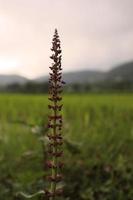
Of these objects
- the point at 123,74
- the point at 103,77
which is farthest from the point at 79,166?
the point at 103,77

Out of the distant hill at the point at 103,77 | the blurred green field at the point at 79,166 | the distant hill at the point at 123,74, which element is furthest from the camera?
the distant hill at the point at 123,74

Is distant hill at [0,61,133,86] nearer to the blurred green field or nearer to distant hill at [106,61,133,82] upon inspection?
distant hill at [106,61,133,82]

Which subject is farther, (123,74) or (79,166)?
(123,74)

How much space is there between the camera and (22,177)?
395 cm

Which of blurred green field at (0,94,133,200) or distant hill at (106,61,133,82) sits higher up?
distant hill at (106,61,133,82)

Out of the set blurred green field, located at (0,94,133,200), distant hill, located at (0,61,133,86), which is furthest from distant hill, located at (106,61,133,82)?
blurred green field, located at (0,94,133,200)

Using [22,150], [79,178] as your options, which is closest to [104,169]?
[79,178]

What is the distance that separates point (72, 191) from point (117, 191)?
1.24ft

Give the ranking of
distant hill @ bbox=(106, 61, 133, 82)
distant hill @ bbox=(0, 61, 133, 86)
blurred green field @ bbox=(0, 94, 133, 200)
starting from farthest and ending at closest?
distant hill @ bbox=(106, 61, 133, 82) < distant hill @ bbox=(0, 61, 133, 86) < blurred green field @ bbox=(0, 94, 133, 200)

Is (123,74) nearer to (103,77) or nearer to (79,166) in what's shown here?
(103,77)

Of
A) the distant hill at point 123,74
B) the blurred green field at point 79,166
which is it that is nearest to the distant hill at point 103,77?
the distant hill at point 123,74

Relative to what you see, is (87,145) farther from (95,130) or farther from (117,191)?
(117,191)

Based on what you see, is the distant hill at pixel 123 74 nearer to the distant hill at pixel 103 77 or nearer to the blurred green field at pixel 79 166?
the distant hill at pixel 103 77

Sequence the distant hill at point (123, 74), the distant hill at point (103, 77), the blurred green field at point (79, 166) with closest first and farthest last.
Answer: the blurred green field at point (79, 166), the distant hill at point (103, 77), the distant hill at point (123, 74)
